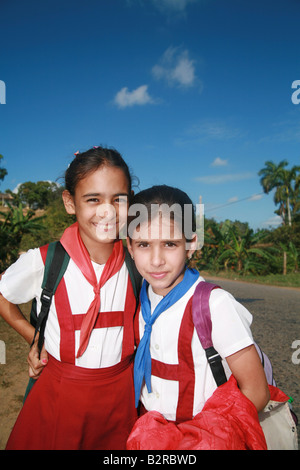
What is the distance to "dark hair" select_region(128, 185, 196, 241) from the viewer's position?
139cm

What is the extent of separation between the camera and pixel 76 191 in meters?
1.52

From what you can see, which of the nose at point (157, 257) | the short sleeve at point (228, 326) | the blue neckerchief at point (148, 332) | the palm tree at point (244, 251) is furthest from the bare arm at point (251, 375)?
the palm tree at point (244, 251)

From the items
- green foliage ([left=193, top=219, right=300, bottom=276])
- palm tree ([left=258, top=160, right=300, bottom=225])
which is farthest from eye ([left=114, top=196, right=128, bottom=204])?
palm tree ([left=258, top=160, right=300, bottom=225])

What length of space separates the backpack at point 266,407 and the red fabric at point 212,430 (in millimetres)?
115

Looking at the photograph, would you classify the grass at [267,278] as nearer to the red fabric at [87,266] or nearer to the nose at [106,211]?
the red fabric at [87,266]

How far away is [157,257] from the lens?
4.36 feet

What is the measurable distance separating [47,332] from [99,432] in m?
0.49

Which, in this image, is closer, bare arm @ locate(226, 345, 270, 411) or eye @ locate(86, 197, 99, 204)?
bare arm @ locate(226, 345, 270, 411)

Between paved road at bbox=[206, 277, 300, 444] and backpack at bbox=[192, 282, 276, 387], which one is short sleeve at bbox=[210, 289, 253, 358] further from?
paved road at bbox=[206, 277, 300, 444]

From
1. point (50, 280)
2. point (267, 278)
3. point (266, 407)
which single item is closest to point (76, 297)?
point (50, 280)

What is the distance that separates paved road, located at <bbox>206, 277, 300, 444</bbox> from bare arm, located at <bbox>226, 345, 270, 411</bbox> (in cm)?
182

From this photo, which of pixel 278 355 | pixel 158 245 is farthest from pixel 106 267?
pixel 278 355

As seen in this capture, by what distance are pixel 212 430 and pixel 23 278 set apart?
992 mm

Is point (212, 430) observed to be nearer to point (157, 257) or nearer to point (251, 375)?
point (251, 375)
